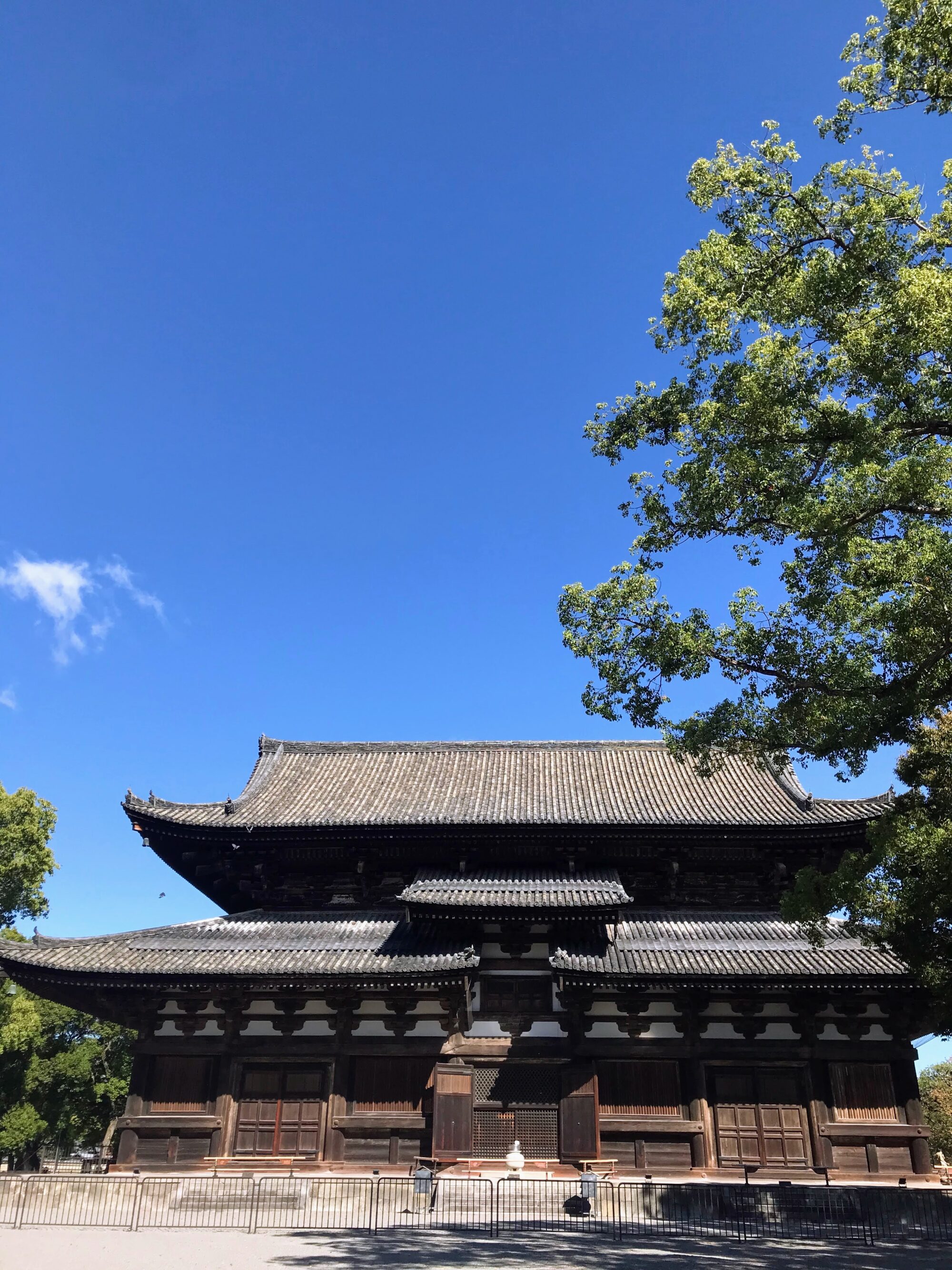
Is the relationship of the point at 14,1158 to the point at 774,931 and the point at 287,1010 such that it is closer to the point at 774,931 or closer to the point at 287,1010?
the point at 287,1010

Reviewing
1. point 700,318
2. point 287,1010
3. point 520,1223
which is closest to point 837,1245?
point 520,1223

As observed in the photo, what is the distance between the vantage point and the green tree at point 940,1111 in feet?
137

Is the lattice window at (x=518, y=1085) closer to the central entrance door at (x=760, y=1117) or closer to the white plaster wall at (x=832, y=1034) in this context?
the central entrance door at (x=760, y=1117)

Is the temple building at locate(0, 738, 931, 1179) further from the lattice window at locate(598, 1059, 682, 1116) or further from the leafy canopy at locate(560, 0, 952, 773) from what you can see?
the leafy canopy at locate(560, 0, 952, 773)

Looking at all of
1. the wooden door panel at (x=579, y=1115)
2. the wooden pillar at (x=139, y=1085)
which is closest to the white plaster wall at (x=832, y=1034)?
the wooden door panel at (x=579, y=1115)

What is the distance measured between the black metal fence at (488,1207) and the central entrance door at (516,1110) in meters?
2.10

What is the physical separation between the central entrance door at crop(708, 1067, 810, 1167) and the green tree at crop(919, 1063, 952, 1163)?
24401mm

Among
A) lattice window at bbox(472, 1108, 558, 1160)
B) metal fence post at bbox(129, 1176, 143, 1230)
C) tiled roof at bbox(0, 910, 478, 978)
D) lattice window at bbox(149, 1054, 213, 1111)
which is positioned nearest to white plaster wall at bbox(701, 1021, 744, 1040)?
lattice window at bbox(472, 1108, 558, 1160)

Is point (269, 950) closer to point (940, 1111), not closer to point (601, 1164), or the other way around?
point (601, 1164)

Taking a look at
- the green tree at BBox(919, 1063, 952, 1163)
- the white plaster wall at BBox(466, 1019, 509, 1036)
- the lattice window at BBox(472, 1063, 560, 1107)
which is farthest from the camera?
the green tree at BBox(919, 1063, 952, 1163)

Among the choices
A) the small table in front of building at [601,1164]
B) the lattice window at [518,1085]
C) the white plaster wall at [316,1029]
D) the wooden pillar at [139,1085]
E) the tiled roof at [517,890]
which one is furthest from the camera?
the white plaster wall at [316,1029]

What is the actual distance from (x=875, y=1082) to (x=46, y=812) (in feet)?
93.4

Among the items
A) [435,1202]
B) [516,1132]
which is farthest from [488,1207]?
[516,1132]

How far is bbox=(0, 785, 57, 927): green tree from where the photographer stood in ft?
98.8
